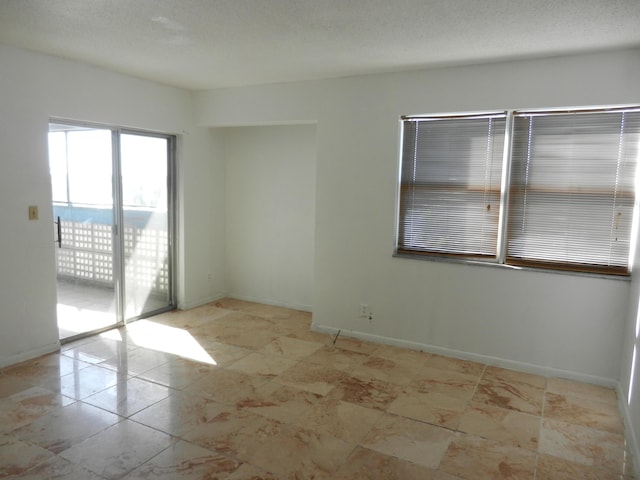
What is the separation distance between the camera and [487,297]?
3.93 metres

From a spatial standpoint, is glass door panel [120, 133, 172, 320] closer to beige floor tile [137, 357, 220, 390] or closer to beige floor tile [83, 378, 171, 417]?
beige floor tile [137, 357, 220, 390]

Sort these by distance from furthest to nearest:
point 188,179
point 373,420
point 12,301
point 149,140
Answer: point 188,179
point 149,140
point 12,301
point 373,420

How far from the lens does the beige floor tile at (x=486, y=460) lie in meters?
2.48

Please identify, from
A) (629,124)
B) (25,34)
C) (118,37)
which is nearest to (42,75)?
(25,34)

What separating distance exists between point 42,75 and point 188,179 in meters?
1.82

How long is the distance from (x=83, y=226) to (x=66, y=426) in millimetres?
2161

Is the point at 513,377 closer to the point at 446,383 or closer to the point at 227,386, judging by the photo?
the point at 446,383

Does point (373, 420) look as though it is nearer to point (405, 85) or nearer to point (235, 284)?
point (405, 85)

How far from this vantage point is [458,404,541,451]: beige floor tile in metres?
2.83

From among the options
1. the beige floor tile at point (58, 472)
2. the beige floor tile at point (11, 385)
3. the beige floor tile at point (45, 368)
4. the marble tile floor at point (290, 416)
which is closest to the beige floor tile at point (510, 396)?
the marble tile floor at point (290, 416)

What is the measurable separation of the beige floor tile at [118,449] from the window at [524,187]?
2639 mm

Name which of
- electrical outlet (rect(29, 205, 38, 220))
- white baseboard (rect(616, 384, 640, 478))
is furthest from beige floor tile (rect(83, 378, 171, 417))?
white baseboard (rect(616, 384, 640, 478))

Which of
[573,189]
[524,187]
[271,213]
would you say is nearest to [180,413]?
[271,213]

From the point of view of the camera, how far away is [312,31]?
3.02 meters
